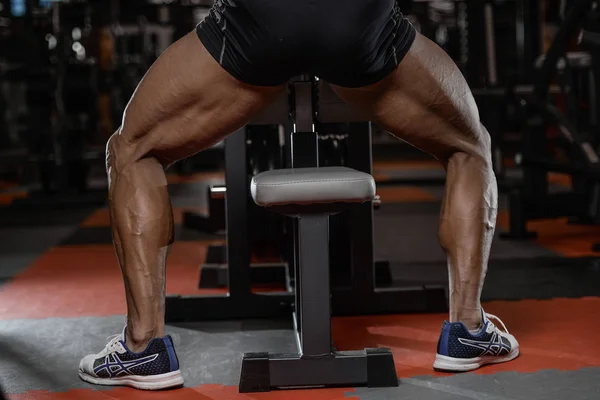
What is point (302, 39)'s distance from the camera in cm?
187

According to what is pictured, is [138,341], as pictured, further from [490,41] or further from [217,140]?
[490,41]

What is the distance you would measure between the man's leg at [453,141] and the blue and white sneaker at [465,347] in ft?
0.10

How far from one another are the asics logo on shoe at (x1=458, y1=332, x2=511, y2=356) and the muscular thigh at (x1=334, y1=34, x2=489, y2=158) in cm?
46

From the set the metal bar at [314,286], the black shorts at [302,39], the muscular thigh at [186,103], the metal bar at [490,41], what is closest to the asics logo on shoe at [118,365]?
the metal bar at [314,286]

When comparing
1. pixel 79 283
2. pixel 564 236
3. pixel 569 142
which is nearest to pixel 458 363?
pixel 79 283

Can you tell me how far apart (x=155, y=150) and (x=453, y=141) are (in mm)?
710

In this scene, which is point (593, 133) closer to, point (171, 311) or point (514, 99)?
point (514, 99)

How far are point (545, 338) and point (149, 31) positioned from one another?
915 cm

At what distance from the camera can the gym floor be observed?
205 cm

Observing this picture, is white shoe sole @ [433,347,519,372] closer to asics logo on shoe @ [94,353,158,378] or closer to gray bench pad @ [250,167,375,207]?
gray bench pad @ [250,167,375,207]

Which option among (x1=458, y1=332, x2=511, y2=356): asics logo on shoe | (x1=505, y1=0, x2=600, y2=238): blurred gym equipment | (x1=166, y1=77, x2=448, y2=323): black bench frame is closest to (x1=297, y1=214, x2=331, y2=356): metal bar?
(x1=458, y1=332, x2=511, y2=356): asics logo on shoe

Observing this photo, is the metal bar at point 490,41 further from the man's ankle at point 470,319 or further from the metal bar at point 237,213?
the man's ankle at point 470,319

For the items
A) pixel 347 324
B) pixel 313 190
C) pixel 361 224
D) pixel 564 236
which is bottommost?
pixel 564 236

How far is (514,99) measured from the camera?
4.58m
